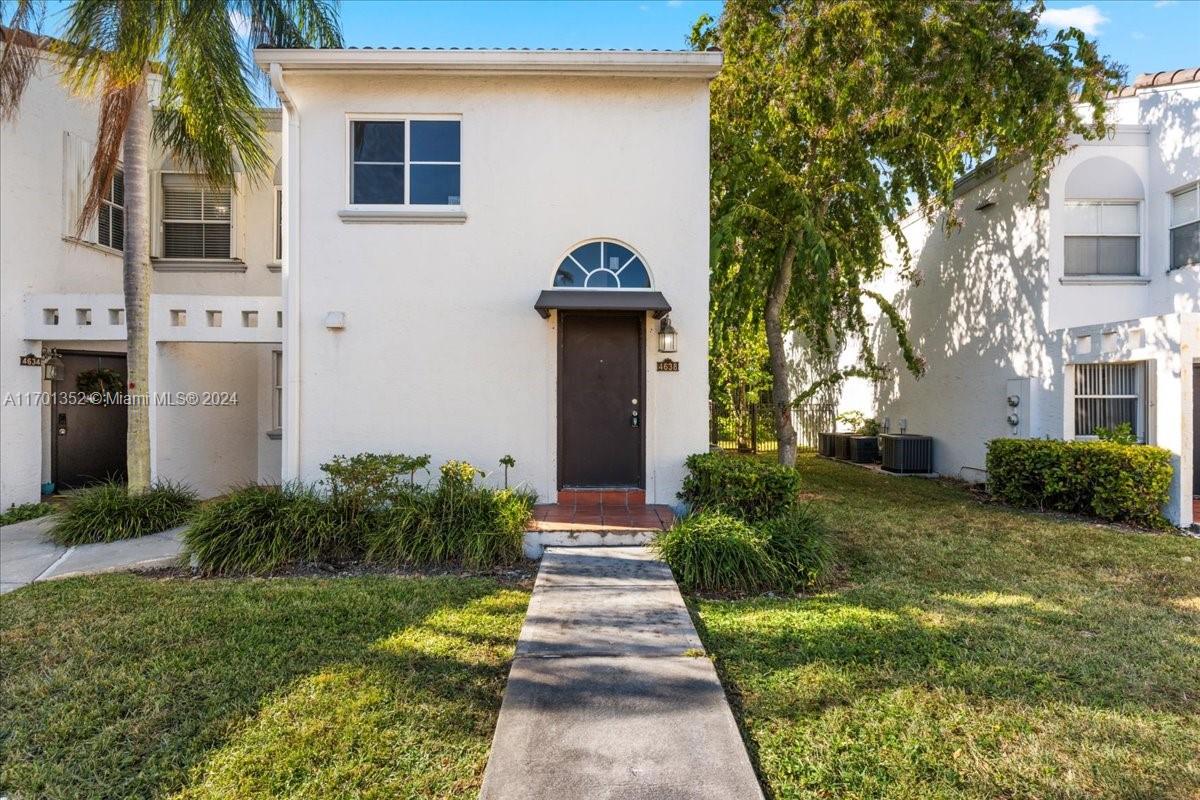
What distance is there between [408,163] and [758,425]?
39.4 ft

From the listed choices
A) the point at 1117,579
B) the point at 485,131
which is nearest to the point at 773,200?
the point at 485,131

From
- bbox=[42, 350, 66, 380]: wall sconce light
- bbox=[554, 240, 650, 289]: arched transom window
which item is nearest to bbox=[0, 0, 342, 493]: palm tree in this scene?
bbox=[42, 350, 66, 380]: wall sconce light

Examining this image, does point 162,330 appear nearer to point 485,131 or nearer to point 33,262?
point 33,262

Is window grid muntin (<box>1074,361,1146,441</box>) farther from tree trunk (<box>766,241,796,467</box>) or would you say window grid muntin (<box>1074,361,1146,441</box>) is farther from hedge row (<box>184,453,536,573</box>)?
hedge row (<box>184,453,536,573</box>)

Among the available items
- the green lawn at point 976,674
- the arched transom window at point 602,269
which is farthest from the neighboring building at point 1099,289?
the arched transom window at point 602,269

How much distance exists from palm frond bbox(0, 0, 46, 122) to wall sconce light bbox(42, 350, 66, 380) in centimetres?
332

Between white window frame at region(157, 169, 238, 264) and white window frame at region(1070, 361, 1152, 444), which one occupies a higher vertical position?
white window frame at region(157, 169, 238, 264)

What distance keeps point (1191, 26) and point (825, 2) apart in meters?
6.21

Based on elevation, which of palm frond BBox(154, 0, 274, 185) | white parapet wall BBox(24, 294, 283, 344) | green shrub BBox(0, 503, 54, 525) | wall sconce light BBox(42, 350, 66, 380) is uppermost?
palm frond BBox(154, 0, 274, 185)

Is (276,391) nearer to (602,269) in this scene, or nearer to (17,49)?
(17,49)

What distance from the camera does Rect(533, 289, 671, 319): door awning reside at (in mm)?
7016

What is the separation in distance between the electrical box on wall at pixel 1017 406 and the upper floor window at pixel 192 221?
14.0 m

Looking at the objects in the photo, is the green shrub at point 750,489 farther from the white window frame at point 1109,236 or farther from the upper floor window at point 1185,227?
the upper floor window at point 1185,227

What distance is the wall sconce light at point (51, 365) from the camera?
9039 mm
